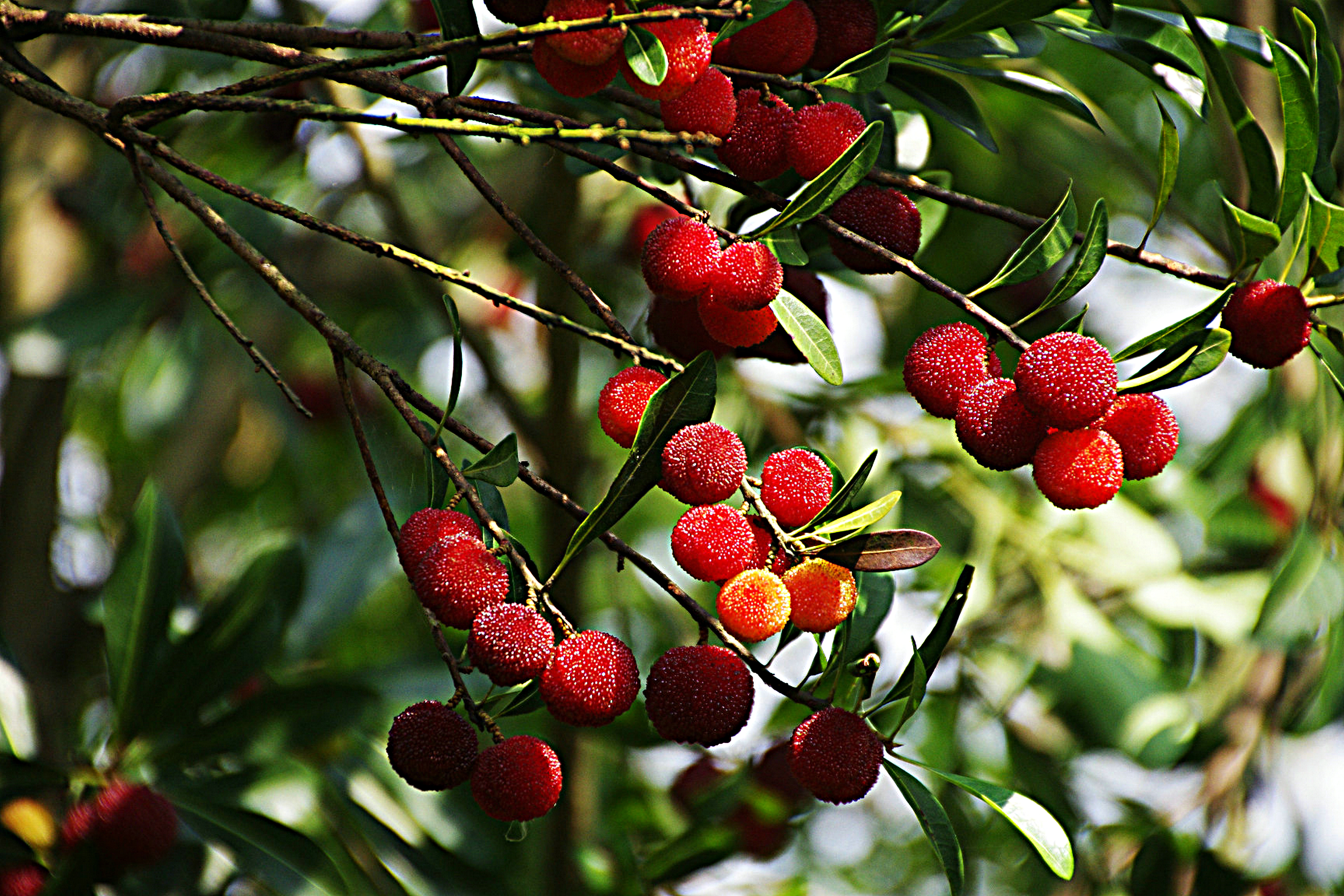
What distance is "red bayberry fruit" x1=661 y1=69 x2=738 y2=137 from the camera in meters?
0.59

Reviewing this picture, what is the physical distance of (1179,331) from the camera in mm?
574

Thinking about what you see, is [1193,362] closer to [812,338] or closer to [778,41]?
[812,338]

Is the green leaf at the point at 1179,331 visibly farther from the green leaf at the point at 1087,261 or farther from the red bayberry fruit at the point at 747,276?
the red bayberry fruit at the point at 747,276

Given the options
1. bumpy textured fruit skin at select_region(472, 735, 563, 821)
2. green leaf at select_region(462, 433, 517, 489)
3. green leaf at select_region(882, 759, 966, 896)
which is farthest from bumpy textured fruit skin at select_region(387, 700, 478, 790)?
green leaf at select_region(882, 759, 966, 896)

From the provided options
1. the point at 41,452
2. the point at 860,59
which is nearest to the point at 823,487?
the point at 860,59

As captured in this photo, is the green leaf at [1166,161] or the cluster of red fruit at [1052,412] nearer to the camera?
the cluster of red fruit at [1052,412]

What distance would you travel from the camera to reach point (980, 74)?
0.79m

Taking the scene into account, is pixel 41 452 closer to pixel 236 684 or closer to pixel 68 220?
pixel 68 220

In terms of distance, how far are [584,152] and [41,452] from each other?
142 centimetres

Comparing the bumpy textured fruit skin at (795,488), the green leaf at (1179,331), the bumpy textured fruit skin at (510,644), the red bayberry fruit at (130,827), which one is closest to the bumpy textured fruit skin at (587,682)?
the bumpy textured fruit skin at (510,644)

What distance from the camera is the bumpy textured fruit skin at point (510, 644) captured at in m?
0.52

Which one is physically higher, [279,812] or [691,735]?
[691,735]

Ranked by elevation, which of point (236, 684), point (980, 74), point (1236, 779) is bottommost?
point (1236, 779)

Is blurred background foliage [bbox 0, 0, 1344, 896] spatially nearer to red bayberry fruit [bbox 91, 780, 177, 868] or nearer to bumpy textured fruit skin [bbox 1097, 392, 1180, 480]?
red bayberry fruit [bbox 91, 780, 177, 868]
